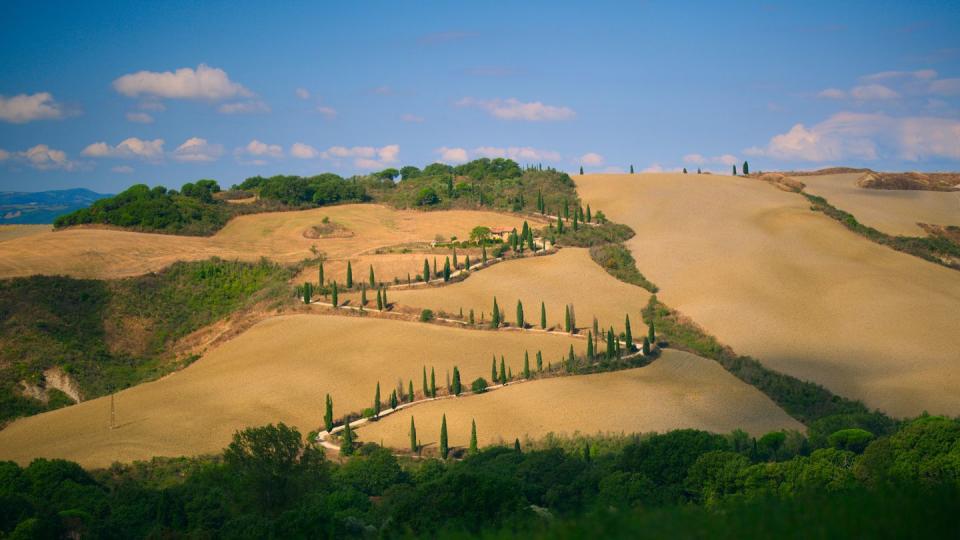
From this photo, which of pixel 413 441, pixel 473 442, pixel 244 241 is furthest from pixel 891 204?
pixel 413 441

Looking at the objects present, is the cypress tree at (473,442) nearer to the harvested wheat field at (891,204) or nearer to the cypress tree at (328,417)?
the cypress tree at (328,417)

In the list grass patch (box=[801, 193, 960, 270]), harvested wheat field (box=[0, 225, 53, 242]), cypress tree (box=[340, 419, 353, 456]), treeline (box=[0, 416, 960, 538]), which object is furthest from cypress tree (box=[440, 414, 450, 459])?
harvested wheat field (box=[0, 225, 53, 242])

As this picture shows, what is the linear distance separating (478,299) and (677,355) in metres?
19.2

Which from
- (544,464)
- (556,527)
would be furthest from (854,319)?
(556,527)

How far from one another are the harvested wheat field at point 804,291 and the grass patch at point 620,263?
1.24 meters

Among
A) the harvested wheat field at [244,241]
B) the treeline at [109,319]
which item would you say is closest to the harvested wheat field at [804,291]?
the harvested wheat field at [244,241]

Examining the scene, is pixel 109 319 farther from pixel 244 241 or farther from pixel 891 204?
pixel 891 204

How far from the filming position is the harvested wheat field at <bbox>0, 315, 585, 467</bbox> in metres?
59.3

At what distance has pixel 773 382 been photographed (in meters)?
69.1

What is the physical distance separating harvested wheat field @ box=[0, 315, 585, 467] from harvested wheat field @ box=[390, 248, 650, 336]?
15.5ft

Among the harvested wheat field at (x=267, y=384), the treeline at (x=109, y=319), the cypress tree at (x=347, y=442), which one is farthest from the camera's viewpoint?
the treeline at (x=109, y=319)

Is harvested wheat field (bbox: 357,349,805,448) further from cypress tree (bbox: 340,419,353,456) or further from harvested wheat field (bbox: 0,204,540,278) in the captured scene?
harvested wheat field (bbox: 0,204,540,278)

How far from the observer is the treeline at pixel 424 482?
3750cm

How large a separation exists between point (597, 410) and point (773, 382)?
50.0 ft
